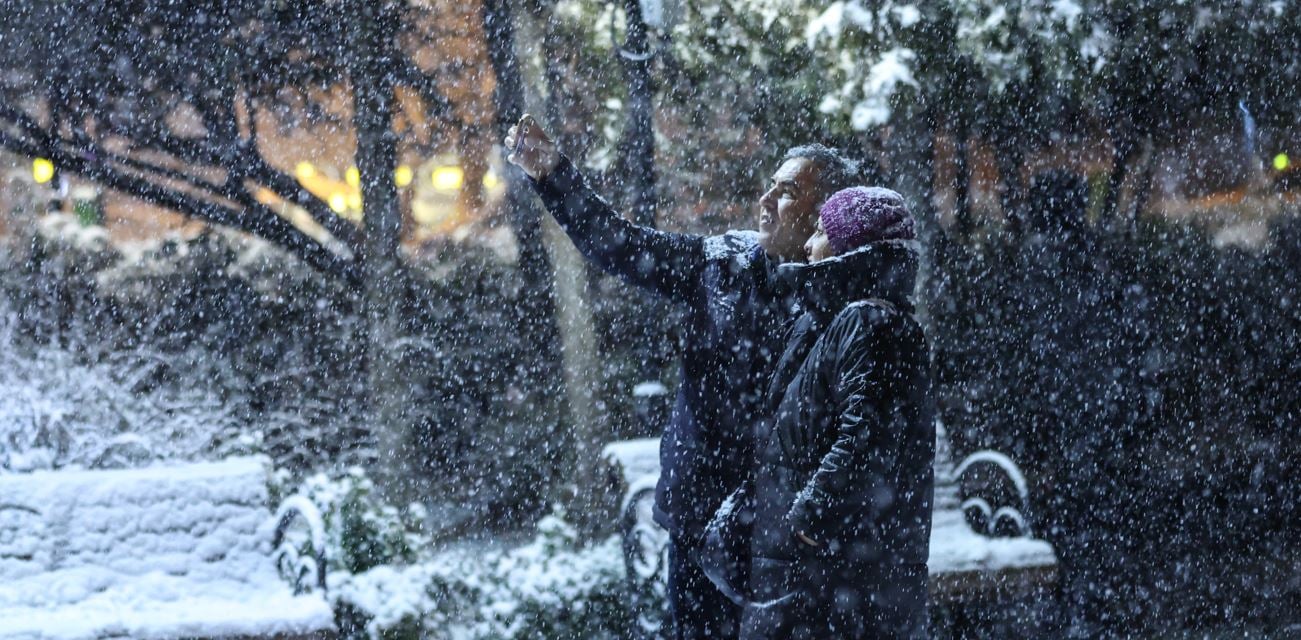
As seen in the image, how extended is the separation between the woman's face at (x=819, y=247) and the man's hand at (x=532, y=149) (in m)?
0.74

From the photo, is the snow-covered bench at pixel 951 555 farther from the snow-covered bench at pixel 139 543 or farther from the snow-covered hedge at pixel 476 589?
the snow-covered bench at pixel 139 543

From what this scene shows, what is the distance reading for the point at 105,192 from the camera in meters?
7.60

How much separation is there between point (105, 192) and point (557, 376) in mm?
2898

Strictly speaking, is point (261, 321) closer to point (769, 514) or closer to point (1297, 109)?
point (769, 514)

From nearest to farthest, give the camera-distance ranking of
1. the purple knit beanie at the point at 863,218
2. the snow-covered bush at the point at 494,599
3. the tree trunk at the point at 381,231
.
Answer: the purple knit beanie at the point at 863,218 < the snow-covered bush at the point at 494,599 < the tree trunk at the point at 381,231

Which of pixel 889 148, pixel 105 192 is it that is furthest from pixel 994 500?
pixel 105 192

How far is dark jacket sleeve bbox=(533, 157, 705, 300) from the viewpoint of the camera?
10.6 feet

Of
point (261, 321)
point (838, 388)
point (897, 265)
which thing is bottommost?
point (838, 388)

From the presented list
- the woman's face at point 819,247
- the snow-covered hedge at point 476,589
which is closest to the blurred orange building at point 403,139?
the snow-covered hedge at point 476,589

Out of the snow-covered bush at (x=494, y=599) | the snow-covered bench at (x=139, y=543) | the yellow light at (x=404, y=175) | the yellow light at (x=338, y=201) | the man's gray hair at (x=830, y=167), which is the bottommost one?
the snow-covered bush at (x=494, y=599)

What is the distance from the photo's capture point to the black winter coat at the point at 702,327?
312 centimetres

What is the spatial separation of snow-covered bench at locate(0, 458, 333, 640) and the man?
2.01m

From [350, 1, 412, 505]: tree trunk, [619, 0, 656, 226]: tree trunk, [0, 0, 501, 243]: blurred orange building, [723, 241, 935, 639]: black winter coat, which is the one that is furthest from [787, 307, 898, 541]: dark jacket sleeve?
[0, 0, 501, 243]: blurred orange building

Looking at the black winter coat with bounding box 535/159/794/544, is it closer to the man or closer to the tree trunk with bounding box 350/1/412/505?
the man
